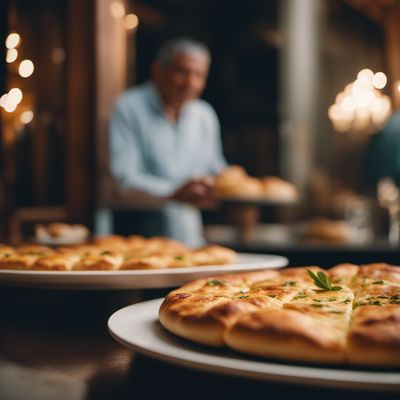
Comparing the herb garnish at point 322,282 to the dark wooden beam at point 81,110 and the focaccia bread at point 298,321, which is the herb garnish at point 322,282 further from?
the dark wooden beam at point 81,110

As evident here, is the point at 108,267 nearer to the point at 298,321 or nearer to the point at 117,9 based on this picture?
the point at 298,321

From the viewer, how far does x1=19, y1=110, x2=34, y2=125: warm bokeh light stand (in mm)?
3145

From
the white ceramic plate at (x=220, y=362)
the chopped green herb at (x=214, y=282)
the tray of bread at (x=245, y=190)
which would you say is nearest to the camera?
the white ceramic plate at (x=220, y=362)

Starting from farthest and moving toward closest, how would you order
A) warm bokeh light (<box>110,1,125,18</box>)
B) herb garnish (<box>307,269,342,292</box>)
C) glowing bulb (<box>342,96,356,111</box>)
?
glowing bulb (<box>342,96,356,111</box>)
warm bokeh light (<box>110,1,125,18</box>)
herb garnish (<box>307,269,342,292</box>)

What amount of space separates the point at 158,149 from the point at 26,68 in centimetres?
118

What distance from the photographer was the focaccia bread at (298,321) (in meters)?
0.67

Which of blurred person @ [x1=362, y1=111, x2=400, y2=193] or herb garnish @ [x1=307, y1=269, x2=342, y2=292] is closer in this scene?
herb garnish @ [x1=307, y1=269, x2=342, y2=292]

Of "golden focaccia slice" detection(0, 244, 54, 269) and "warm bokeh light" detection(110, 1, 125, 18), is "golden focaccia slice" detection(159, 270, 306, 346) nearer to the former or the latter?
"golden focaccia slice" detection(0, 244, 54, 269)

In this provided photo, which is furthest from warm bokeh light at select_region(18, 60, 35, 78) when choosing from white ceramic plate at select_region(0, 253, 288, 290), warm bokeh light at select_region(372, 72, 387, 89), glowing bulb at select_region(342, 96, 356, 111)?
warm bokeh light at select_region(372, 72, 387, 89)

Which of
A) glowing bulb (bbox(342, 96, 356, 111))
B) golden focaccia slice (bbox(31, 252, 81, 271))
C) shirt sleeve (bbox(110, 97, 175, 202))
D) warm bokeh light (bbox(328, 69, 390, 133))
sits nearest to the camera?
golden focaccia slice (bbox(31, 252, 81, 271))

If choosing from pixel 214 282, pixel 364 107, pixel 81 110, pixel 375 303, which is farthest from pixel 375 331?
pixel 364 107

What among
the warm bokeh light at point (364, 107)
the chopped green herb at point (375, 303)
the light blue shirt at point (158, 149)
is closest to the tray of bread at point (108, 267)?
the chopped green herb at point (375, 303)

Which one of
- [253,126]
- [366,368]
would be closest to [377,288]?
[366,368]

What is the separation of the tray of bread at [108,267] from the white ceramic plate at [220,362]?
0.24 meters
